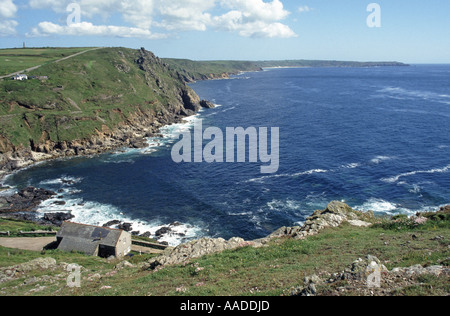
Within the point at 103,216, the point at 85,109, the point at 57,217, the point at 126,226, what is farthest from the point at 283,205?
the point at 85,109

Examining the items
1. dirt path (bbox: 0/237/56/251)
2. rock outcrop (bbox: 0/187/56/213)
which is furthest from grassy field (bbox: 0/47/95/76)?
dirt path (bbox: 0/237/56/251)

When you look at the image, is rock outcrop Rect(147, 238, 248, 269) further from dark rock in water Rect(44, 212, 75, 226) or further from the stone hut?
dark rock in water Rect(44, 212, 75, 226)

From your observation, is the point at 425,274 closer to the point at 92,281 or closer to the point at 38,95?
the point at 92,281

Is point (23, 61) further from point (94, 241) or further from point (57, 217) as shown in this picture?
point (94, 241)

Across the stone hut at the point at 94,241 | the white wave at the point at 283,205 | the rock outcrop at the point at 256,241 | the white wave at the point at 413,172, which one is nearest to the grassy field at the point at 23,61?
the stone hut at the point at 94,241

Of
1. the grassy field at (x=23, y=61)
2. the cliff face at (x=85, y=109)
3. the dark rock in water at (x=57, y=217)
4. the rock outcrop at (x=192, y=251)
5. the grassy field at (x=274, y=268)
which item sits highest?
the grassy field at (x=23, y=61)

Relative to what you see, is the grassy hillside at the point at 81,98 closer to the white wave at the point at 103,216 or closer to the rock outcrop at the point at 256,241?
the white wave at the point at 103,216
